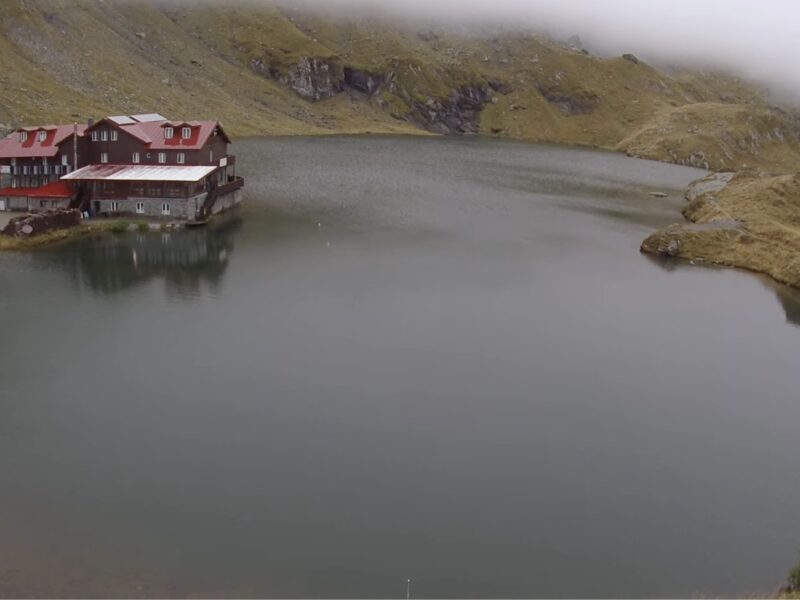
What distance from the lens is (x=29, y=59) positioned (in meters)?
144

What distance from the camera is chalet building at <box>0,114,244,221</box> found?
80.7 m

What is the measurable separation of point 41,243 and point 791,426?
6433 centimetres

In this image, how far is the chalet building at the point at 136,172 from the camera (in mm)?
80688

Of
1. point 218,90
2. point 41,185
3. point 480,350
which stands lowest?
point 480,350

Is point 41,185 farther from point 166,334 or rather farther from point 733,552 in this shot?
point 733,552

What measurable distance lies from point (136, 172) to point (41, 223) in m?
13.9

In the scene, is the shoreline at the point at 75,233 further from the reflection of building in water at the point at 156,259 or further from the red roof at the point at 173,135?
the red roof at the point at 173,135

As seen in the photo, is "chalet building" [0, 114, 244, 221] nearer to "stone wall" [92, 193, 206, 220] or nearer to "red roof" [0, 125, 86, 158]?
"stone wall" [92, 193, 206, 220]

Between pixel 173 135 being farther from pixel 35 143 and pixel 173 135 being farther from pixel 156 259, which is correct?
pixel 156 259

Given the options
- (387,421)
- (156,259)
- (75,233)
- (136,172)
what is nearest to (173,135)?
(136,172)

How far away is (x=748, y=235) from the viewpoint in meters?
83.4

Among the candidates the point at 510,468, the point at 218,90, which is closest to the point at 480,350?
the point at 510,468

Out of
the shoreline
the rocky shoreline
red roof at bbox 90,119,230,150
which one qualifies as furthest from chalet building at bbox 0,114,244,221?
the rocky shoreline

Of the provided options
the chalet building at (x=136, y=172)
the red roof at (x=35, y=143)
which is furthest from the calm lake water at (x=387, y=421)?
the red roof at (x=35, y=143)
